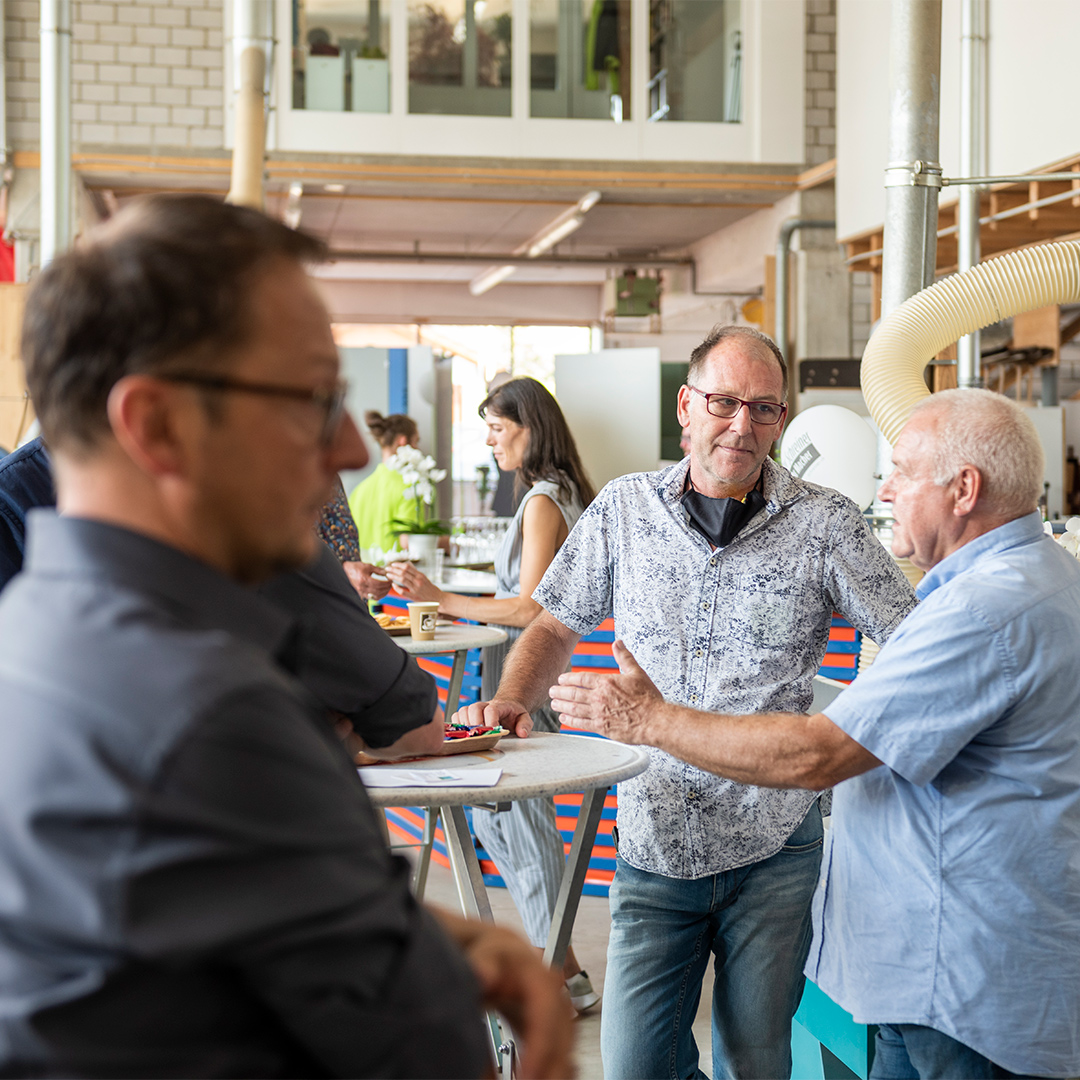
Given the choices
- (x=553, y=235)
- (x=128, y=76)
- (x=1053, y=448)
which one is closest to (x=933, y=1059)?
(x=1053, y=448)

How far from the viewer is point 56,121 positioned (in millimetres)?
4293

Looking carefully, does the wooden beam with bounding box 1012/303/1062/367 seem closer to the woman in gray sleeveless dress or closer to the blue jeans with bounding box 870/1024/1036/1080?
the woman in gray sleeveless dress

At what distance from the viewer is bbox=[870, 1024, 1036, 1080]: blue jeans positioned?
1659 millimetres

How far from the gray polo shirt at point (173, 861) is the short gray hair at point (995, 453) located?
1261 mm

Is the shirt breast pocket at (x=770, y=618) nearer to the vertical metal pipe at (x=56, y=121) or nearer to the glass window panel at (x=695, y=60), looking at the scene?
the vertical metal pipe at (x=56, y=121)

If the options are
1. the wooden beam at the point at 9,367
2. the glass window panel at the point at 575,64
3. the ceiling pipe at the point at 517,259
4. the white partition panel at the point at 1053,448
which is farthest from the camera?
the ceiling pipe at the point at 517,259

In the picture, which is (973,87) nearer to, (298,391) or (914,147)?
(914,147)

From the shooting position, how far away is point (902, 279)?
4.34 metres

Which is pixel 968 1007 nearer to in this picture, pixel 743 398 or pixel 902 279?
pixel 743 398

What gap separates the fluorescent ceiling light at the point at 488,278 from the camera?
14.8 metres

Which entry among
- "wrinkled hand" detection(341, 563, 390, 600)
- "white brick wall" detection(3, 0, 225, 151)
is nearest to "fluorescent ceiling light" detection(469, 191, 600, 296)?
"white brick wall" detection(3, 0, 225, 151)

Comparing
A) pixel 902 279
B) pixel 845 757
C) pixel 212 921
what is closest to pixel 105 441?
pixel 212 921

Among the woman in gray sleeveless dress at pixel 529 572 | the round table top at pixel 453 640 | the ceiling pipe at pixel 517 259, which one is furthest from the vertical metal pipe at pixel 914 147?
the ceiling pipe at pixel 517 259

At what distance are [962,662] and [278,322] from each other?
1147 mm
